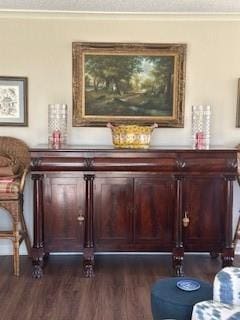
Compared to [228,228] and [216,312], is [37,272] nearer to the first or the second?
[228,228]

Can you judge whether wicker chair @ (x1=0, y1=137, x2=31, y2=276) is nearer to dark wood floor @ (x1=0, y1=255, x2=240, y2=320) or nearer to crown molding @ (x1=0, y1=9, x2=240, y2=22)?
dark wood floor @ (x1=0, y1=255, x2=240, y2=320)

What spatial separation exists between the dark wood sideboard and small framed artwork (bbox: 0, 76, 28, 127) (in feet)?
2.45

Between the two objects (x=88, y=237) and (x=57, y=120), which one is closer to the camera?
(x=88, y=237)

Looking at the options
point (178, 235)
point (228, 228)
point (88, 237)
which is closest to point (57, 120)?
point (88, 237)

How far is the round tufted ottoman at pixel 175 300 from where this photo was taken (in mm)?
2066

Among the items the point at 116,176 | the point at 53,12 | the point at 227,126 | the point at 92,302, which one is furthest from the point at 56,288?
the point at 53,12

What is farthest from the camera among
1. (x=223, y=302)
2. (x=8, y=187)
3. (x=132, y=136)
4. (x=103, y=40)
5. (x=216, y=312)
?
(x=103, y=40)

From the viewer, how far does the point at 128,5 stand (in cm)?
362

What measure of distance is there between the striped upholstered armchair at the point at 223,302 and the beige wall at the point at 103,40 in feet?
8.09

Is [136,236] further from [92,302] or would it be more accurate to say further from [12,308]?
[12,308]

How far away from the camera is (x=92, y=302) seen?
298cm

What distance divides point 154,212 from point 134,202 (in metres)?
0.20

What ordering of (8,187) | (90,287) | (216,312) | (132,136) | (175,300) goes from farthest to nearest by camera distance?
(132,136) → (8,187) → (90,287) → (175,300) → (216,312)

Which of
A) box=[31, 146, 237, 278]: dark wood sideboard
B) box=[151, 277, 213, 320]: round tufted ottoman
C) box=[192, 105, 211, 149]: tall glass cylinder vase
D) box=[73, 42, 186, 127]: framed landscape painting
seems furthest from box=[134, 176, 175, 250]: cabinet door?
box=[151, 277, 213, 320]: round tufted ottoman
